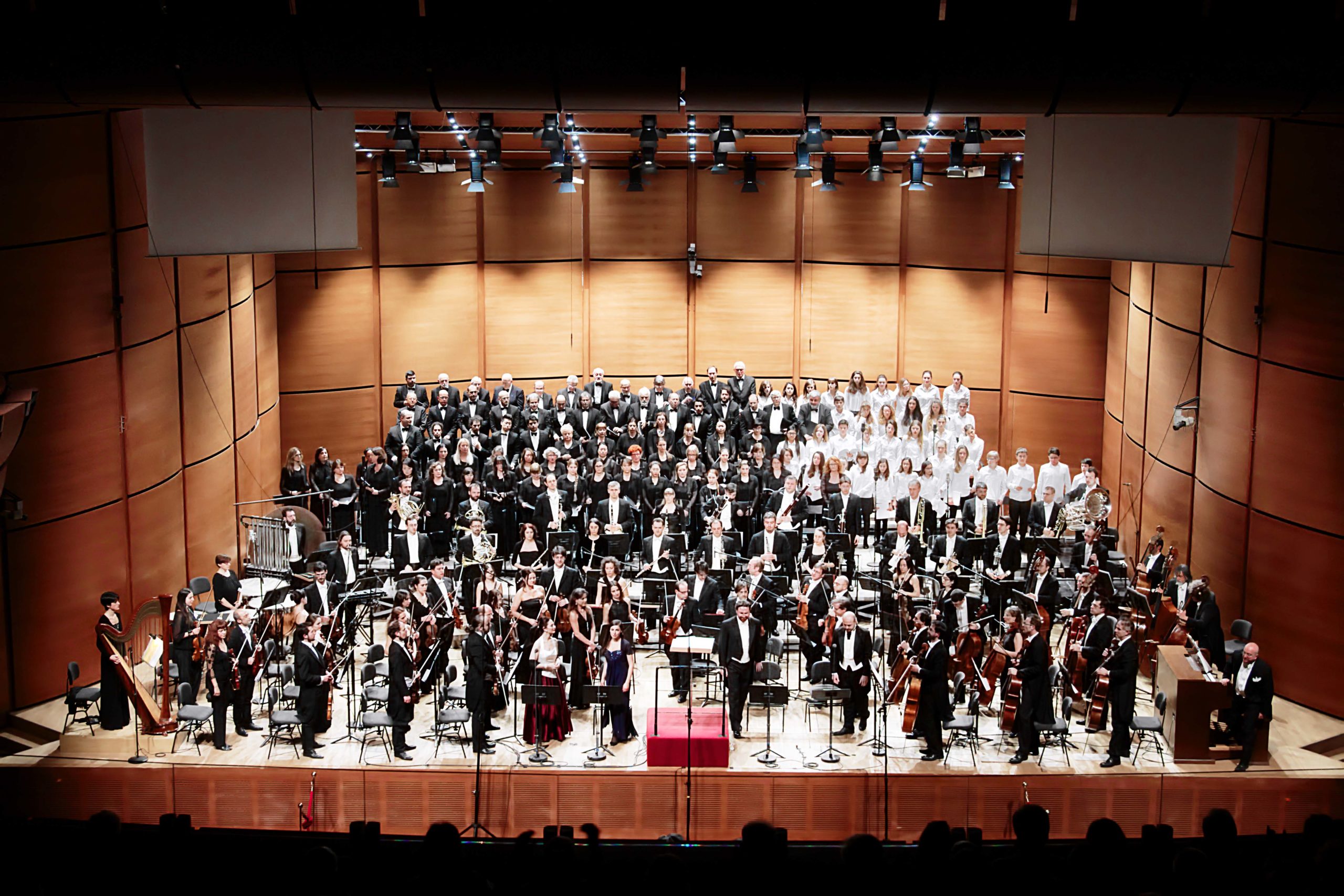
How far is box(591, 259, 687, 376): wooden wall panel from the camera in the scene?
21.8 meters

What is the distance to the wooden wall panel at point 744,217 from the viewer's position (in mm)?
21672

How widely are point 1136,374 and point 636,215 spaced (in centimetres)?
811

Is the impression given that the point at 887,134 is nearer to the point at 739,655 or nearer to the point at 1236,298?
the point at 1236,298

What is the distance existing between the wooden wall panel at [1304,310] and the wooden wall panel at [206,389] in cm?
1155

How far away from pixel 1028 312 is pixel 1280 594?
7.56 metres

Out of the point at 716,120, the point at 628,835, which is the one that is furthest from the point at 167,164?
the point at 628,835

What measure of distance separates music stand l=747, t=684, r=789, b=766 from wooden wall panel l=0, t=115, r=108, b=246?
26.1 feet

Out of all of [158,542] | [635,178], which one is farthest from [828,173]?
[158,542]

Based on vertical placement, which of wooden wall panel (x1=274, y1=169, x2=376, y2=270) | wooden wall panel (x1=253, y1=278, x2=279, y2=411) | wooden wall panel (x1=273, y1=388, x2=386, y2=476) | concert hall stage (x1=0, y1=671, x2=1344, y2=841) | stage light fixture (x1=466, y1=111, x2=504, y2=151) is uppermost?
stage light fixture (x1=466, y1=111, x2=504, y2=151)

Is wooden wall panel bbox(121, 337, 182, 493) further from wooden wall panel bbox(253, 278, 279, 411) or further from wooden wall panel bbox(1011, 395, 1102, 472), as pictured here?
wooden wall panel bbox(1011, 395, 1102, 472)

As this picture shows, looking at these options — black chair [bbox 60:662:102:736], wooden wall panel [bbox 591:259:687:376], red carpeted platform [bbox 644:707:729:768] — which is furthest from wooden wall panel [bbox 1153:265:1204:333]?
black chair [bbox 60:662:102:736]

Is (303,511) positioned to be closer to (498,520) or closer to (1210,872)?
(498,520)

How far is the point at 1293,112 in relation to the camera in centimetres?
823

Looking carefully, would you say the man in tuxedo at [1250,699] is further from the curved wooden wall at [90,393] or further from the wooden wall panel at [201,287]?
the wooden wall panel at [201,287]
